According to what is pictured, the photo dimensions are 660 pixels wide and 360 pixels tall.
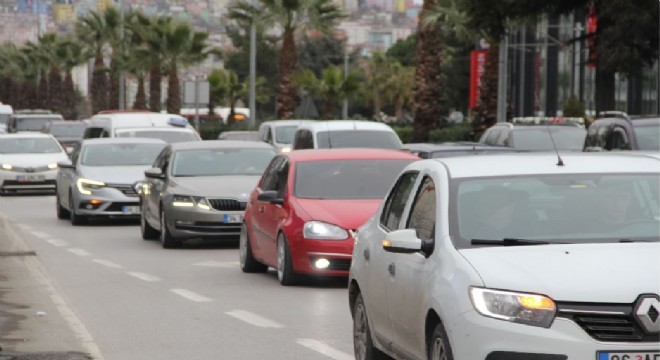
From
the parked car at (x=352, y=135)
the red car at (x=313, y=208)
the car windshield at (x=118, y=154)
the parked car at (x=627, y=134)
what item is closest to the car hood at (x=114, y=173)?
the car windshield at (x=118, y=154)

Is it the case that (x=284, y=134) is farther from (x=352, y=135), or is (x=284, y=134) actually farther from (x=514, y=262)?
(x=514, y=262)

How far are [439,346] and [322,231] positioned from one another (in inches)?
317

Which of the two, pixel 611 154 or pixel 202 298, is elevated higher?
pixel 611 154

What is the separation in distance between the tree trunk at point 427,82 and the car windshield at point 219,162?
98.3ft

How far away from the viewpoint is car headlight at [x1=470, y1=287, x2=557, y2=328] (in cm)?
709

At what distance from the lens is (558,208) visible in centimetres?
827

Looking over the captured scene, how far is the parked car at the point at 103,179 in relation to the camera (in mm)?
26953

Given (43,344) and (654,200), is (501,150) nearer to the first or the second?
(43,344)

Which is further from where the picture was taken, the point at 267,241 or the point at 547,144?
the point at 547,144

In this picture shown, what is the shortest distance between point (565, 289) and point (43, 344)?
4.98 m

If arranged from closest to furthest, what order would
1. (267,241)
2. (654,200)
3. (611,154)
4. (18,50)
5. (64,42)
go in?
(654,200)
(611,154)
(267,241)
(64,42)
(18,50)

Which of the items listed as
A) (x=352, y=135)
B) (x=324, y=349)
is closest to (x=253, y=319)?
(x=324, y=349)

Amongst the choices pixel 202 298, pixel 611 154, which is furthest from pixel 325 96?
pixel 611 154

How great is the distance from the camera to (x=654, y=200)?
8.41 meters
